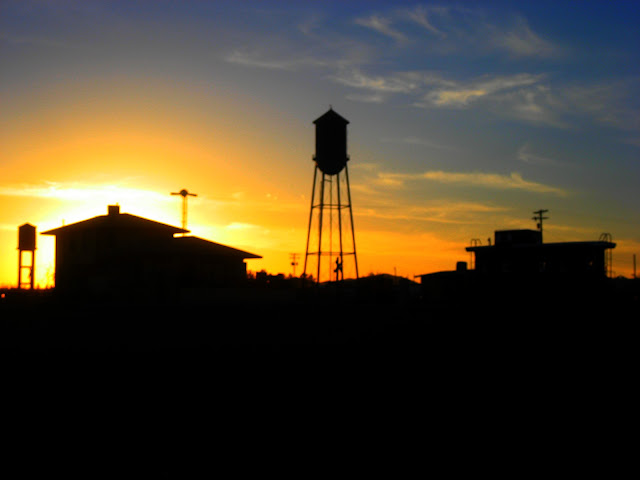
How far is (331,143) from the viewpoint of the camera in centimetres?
4591

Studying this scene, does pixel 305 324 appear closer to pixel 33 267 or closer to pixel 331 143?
pixel 331 143

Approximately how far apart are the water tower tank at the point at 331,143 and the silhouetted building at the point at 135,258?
456 inches

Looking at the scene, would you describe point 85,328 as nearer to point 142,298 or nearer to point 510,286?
point 142,298

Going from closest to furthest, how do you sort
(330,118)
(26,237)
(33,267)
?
(330,118) → (26,237) → (33,267)

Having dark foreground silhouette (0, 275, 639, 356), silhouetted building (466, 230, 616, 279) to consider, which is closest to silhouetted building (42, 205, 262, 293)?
dark foreground silhouette (0, 275, 639, 356)

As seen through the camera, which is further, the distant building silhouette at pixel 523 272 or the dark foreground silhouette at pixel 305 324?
the distant building silhouette at pixel 523 272

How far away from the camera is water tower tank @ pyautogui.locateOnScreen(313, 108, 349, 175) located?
45.8 metres

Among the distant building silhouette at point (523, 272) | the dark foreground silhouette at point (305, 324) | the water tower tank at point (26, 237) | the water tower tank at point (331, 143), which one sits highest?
the water tower tank at point (331, 143)

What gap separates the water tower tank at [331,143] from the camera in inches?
1801

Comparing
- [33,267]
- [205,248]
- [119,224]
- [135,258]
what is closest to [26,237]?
[33,267]


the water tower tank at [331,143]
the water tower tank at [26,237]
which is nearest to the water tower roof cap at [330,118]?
the water tower tank at [331,143]

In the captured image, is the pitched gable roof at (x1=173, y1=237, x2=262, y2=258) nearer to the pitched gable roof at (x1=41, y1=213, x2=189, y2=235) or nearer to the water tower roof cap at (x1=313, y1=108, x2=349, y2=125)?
the pitched gable roof at (x1=41, y1=213, x2=189, y2=235)

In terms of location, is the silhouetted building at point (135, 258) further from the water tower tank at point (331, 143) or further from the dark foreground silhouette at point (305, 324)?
the water tower tank at point (331, 143)

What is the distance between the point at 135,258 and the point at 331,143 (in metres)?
15.4
